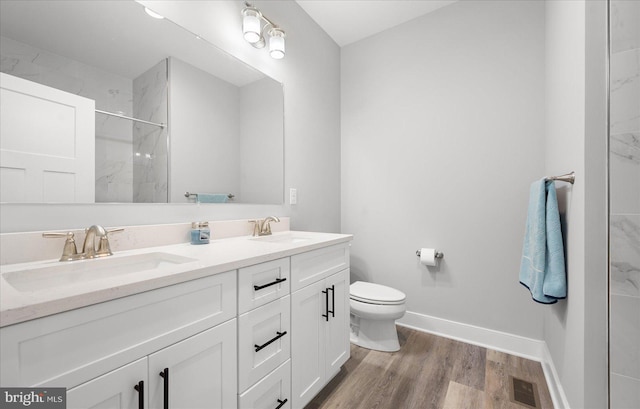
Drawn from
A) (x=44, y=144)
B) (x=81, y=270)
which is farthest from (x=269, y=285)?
(x=44, y=144)

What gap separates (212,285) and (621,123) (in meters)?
1.56

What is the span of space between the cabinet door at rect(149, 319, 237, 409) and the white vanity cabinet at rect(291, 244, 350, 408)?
1.14 ft

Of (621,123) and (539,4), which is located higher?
(539,4)

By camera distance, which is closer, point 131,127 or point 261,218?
point 131,127

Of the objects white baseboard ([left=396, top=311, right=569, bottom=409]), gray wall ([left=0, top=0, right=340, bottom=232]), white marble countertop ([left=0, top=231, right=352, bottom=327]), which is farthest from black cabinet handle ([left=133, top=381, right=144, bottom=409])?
white baseboard ([left=396, top=311, right=569, bottom=409])

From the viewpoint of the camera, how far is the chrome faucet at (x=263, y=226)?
64.9 inches

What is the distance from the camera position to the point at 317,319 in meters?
1.34

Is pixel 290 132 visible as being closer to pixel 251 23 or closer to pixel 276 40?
pixel 276 40

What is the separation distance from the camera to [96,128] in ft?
3.47

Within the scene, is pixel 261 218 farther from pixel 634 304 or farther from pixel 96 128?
pixel 634 304

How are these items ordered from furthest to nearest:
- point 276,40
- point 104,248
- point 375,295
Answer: point 375,295 < point 276,40 < point 104,248

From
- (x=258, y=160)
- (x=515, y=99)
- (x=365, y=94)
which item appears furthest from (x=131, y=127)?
(x=515, y=99)

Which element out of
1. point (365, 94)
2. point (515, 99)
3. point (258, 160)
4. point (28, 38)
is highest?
point (365, 94)

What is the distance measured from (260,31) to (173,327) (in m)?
1.69
